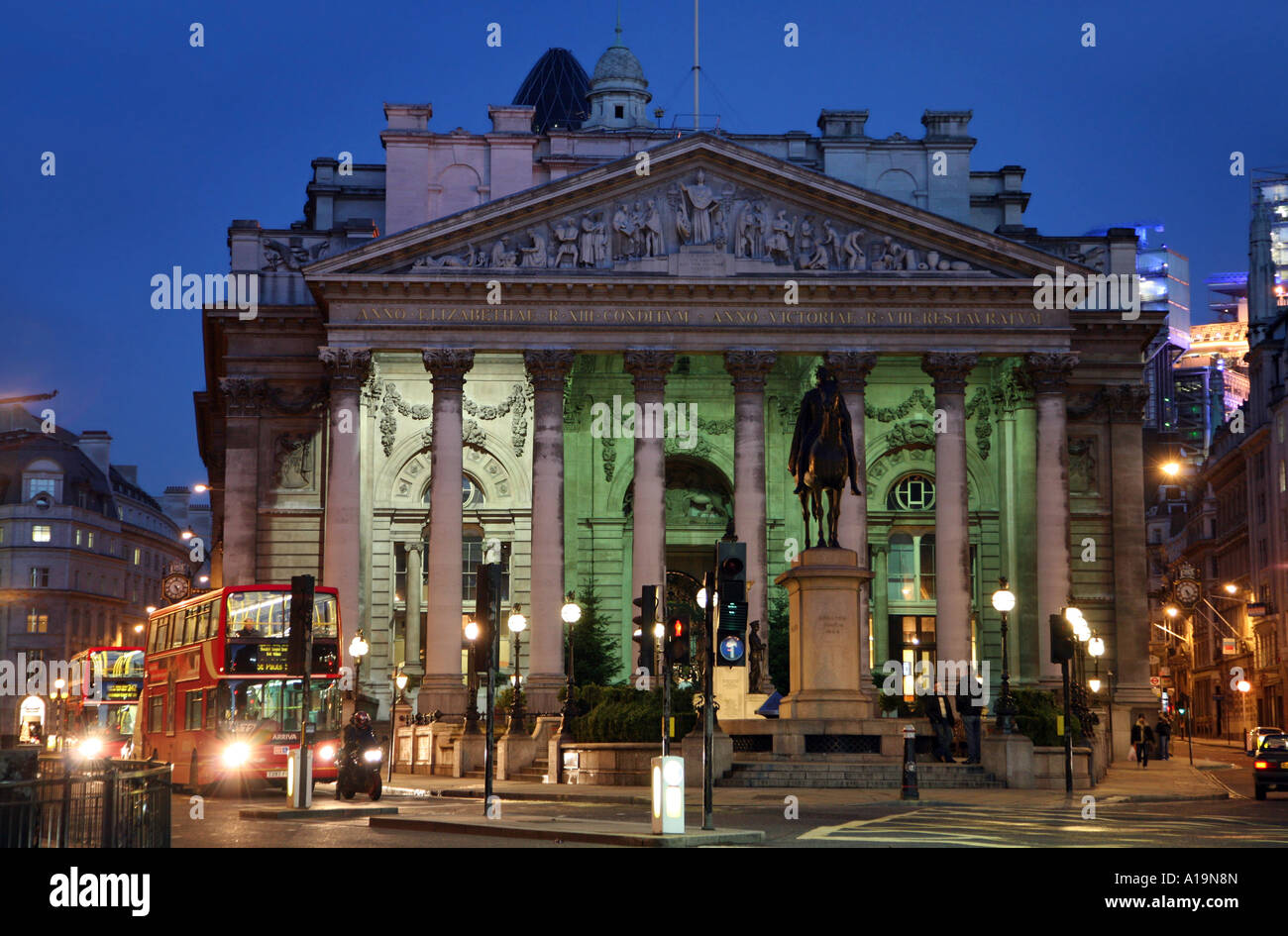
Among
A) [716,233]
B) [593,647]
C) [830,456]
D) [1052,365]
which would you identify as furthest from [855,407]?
[830,456]

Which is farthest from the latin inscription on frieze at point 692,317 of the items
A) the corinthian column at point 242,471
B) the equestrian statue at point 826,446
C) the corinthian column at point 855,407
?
the equestrian statue at point 826,446

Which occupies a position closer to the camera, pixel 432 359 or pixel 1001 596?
pixel 1001 596

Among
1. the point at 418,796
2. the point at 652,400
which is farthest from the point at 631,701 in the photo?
the point at 652,400

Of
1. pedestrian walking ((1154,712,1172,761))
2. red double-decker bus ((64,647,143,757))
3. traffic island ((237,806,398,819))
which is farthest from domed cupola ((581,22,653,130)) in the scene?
traffic island ((237,806,398,819))

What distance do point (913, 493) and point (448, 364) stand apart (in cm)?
2290

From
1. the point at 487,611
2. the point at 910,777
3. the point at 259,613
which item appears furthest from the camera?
the point at 259,613

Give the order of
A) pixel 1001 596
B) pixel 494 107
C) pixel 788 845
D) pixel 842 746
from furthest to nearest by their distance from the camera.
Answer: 1. pixel 494 107
2. pixel 1001 596
3. pixel 842 746
4. pixel 788 845

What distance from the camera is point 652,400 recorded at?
65125 millimetres

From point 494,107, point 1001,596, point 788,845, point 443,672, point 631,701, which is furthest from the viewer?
point 494,107

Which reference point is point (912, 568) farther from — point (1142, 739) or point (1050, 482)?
point (1142, 739)

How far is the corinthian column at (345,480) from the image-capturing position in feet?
210

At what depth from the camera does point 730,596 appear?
29.5 meters
